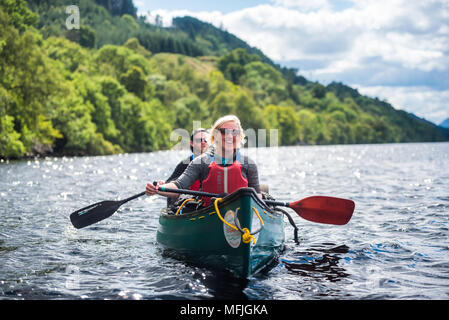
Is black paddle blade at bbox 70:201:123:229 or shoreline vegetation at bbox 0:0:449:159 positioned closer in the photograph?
black paddle blade at bbox 70:201:123:229

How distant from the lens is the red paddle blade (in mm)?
8594

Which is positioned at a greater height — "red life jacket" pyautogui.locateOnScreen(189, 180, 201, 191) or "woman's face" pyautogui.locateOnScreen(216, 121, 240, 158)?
"woman's face" pyautogui.locateOnScreen(216, 121, 240, 158)

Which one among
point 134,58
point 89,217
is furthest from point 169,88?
point 89,217

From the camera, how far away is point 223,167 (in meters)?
7.61

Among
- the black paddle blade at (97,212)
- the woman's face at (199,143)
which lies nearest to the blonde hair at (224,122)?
the woman's face at (199,143)

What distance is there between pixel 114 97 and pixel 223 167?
5944 cm

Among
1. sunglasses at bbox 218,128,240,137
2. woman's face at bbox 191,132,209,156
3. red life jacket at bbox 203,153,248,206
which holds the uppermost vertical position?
sunglasses at bbox 218,128,240,137

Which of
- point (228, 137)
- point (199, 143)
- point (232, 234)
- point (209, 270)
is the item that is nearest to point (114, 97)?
point (199, 143)

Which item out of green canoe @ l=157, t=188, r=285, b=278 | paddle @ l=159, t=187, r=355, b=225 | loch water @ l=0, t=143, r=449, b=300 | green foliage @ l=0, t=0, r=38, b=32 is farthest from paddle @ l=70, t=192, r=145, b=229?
green foliage @ l=0, t=0, r=38, b=32

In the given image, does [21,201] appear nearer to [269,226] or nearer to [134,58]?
[269,226]

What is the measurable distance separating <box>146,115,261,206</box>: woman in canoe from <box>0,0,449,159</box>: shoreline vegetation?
1249 inches

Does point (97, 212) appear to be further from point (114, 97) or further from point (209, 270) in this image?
point (114, 97)

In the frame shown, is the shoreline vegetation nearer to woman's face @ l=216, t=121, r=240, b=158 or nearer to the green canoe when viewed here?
the green canoe

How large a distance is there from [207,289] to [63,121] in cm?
4515
